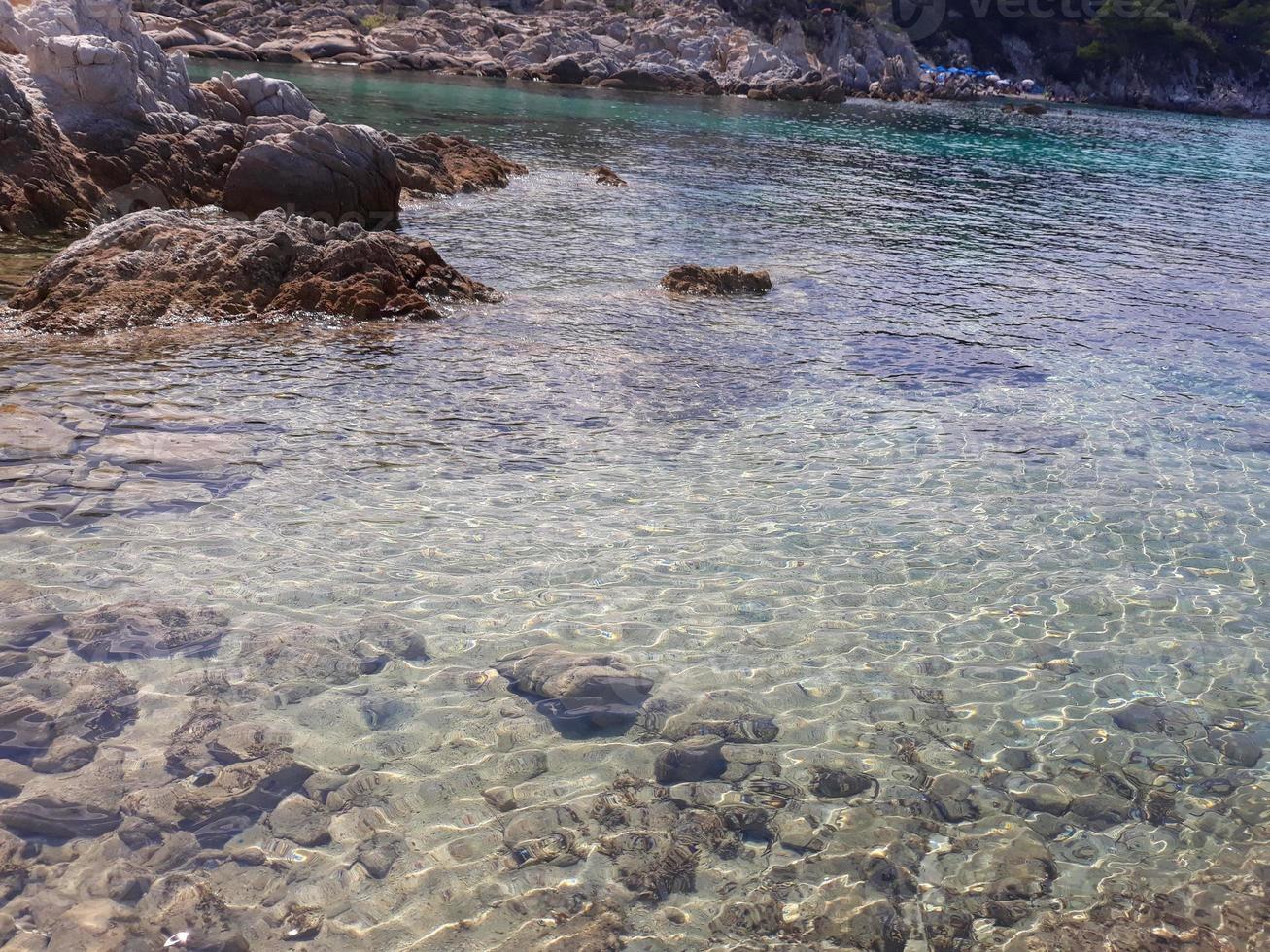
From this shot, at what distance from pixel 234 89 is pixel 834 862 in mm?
27587

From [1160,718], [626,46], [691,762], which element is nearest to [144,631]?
[691,762]

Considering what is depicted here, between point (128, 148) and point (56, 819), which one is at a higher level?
point (128, 148)

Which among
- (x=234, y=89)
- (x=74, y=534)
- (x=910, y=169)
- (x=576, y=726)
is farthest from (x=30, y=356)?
(x=910, y=169)

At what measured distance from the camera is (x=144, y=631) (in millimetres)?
6605

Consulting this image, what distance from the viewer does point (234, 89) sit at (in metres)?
26.5

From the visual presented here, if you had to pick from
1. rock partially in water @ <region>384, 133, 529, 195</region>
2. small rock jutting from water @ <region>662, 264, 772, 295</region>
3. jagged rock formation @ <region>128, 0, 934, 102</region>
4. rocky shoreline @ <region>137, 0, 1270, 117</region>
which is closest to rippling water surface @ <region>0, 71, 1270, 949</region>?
small rock jutting from water @ <region>662, 264, 772, 295</region>

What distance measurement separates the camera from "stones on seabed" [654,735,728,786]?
5812 millimetres

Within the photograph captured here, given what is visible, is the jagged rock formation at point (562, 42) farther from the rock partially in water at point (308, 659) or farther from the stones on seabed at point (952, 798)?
the stones on seabed at point (952, 798)

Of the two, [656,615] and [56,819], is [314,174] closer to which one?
[656,615]

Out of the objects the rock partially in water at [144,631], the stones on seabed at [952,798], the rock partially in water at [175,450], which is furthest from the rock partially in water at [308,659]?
the stones on seabed at [952,798]

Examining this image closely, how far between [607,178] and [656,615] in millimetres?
24579

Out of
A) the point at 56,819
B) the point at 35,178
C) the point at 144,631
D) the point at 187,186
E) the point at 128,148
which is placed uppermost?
the point at 128,148

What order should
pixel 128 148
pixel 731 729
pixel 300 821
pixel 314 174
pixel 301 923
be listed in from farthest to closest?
1. pixel 128 148
2. pixel 314 174
3. pixel 731 729
4. pixel 300 821
5. pixel 301 923

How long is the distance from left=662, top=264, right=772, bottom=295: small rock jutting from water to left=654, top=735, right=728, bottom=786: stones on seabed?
→ 12.4 meters
